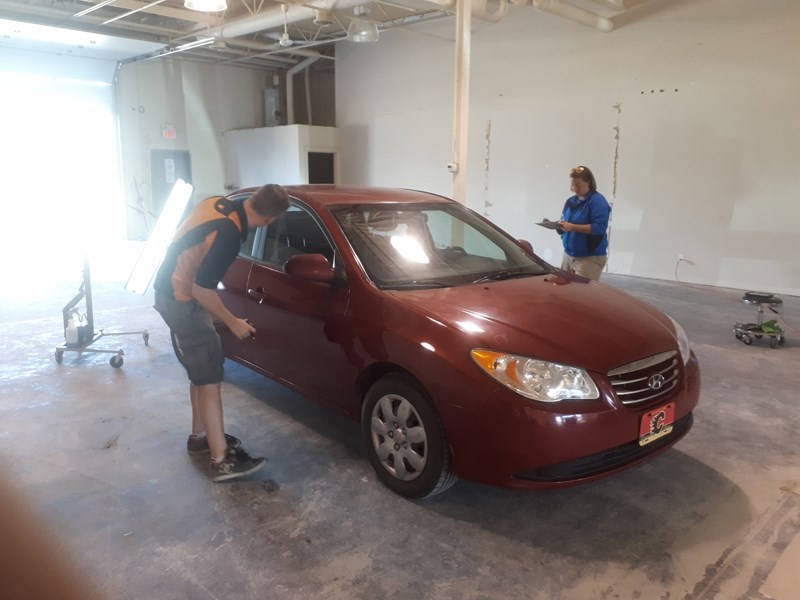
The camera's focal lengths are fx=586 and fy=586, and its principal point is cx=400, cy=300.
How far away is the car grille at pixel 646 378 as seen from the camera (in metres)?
2.31

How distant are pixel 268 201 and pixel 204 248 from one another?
35 centimetres

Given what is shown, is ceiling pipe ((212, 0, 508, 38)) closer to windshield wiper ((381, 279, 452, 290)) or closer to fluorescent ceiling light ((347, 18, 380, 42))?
fluorescent ceiling light ((347, 18, 380, 42))

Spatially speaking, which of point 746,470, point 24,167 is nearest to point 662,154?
point 746,470

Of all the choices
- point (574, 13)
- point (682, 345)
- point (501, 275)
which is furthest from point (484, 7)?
point (682, 345)

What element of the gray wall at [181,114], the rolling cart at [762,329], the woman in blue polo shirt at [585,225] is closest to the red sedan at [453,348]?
the woman in blue polo shirt at [585,225]

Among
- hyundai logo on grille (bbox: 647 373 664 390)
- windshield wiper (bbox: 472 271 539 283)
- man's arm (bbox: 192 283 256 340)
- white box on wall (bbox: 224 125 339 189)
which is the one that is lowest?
hyundai logo on grille (bbox: 647 373 664 390)

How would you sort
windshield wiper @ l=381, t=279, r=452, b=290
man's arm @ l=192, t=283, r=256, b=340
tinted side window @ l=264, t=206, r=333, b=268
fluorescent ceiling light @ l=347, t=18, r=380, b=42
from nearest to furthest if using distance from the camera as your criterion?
man's arm @ l=192, t=283, r=256, b=340 < windshield wiper @ l=381, t=279, r=452, b=290 < tinted side window @ l=264, t=206, r=333, b=268 < fluorescent ceiling light @ l=347, t=18, r=380, b=42

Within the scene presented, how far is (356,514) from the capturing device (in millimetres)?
2523

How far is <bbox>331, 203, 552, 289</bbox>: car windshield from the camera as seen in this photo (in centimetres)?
287

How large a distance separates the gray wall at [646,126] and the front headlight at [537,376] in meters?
6.53

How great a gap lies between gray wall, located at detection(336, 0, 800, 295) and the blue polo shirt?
12.7ft

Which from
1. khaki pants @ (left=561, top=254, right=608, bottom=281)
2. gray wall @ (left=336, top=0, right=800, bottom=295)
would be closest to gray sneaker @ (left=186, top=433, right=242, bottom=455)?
khaki pants @ (left=561, top=254, right=608, bottom=281)

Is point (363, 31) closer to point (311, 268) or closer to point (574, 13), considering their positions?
point (574, 13)

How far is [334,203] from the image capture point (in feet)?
10.5
